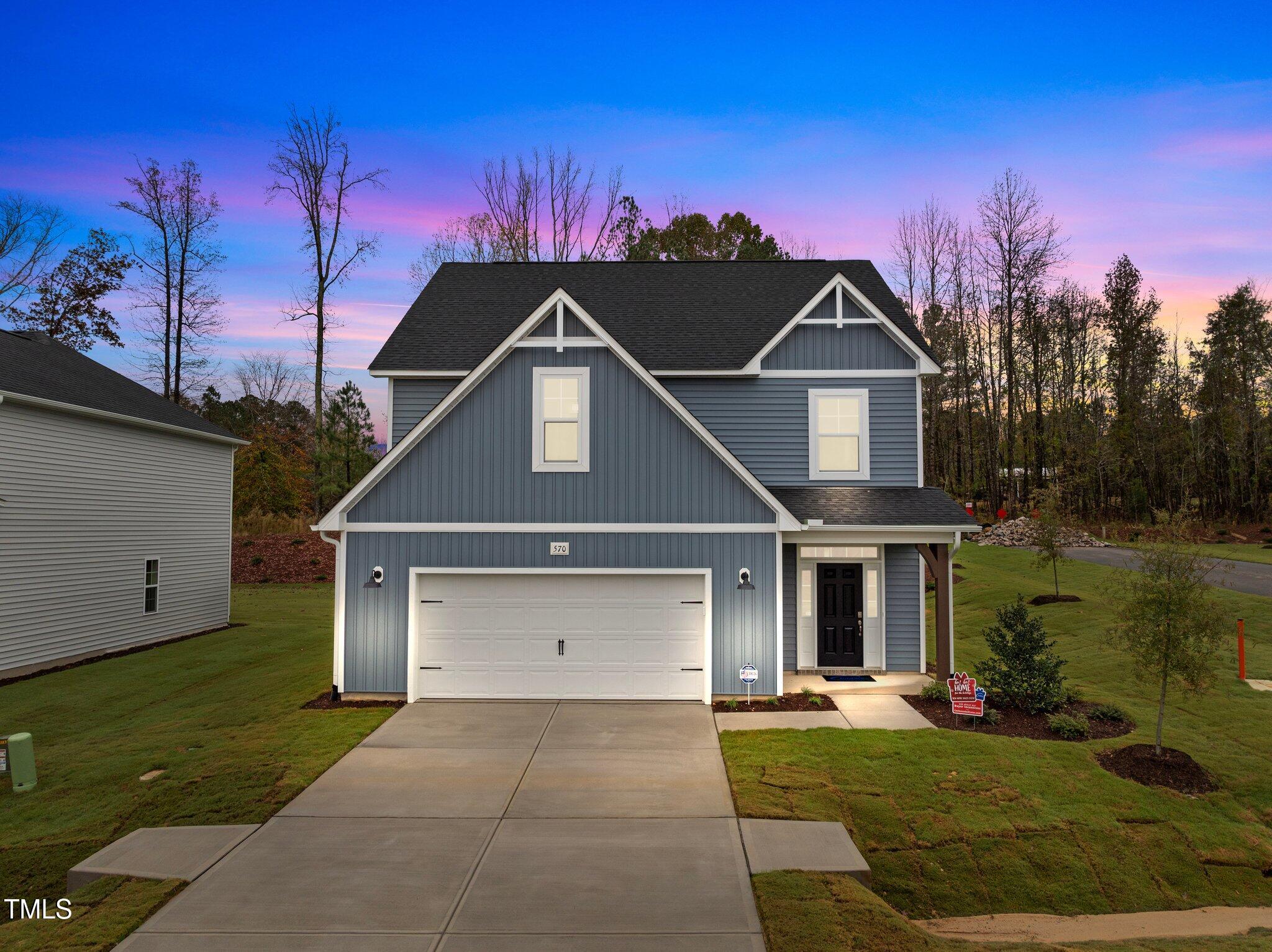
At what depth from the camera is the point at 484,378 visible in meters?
12.9

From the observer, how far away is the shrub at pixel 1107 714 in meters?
11.4

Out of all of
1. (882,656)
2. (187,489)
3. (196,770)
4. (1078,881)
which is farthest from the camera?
(187,489)

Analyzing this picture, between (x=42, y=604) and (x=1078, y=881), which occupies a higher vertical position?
(x=42, y=604)

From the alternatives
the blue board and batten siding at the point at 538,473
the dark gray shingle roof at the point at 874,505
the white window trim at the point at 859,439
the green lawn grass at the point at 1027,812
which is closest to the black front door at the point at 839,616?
the dark gray shingle roof at the point at 874,505

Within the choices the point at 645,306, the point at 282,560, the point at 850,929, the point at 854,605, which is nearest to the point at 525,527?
the point at 854,605

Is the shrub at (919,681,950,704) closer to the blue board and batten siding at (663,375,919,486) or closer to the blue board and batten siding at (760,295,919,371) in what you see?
the blue board and batten siding at (663,375,919,486)

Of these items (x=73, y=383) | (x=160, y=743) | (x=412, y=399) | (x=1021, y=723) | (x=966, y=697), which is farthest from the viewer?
(x=73, y=383)

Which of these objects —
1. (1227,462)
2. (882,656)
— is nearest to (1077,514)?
(1227,462)

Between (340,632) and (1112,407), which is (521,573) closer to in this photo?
(340,632)

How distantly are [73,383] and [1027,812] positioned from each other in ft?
74.6

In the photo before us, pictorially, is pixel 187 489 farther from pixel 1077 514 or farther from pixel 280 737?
pixel 1077 514

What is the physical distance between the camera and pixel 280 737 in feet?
35.8

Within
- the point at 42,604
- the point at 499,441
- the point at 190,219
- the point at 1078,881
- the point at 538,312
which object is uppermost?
the point at 190,219

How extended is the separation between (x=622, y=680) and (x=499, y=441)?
4795mm
